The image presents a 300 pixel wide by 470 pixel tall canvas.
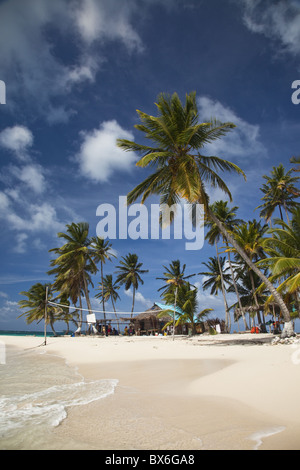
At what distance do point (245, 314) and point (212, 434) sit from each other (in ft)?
81.4

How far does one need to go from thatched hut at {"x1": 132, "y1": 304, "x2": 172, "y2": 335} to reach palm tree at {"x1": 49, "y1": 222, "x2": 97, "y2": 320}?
727 centimetres

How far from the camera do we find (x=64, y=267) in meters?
28.9

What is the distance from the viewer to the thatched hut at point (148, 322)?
105 ft

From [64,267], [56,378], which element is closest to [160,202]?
[56,378]

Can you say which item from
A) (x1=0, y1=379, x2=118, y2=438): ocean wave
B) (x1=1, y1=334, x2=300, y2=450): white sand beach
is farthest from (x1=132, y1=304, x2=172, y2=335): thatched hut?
(x1=1, y1=334, x2=300, y2=450): white sand beach

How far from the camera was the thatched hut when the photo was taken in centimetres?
3212

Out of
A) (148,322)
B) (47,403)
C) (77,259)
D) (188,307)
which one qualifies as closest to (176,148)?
(47,403)

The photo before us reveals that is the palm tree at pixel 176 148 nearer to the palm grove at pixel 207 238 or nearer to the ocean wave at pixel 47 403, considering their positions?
the palm grove at pixel 207 238

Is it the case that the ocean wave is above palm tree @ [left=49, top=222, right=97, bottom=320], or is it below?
below

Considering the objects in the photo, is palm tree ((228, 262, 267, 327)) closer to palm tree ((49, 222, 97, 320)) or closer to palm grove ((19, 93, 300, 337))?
palm grove ((19, 93, 300, 337))

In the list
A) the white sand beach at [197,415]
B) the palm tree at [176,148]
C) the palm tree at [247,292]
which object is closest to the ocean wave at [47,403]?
the white sand beach at [197,415]

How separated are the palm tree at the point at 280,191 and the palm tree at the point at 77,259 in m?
19.1

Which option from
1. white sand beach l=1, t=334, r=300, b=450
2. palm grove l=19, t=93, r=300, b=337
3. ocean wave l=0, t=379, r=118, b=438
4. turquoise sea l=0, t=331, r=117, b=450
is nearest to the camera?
white sand beach l=1, t=334, r=300, b=450
